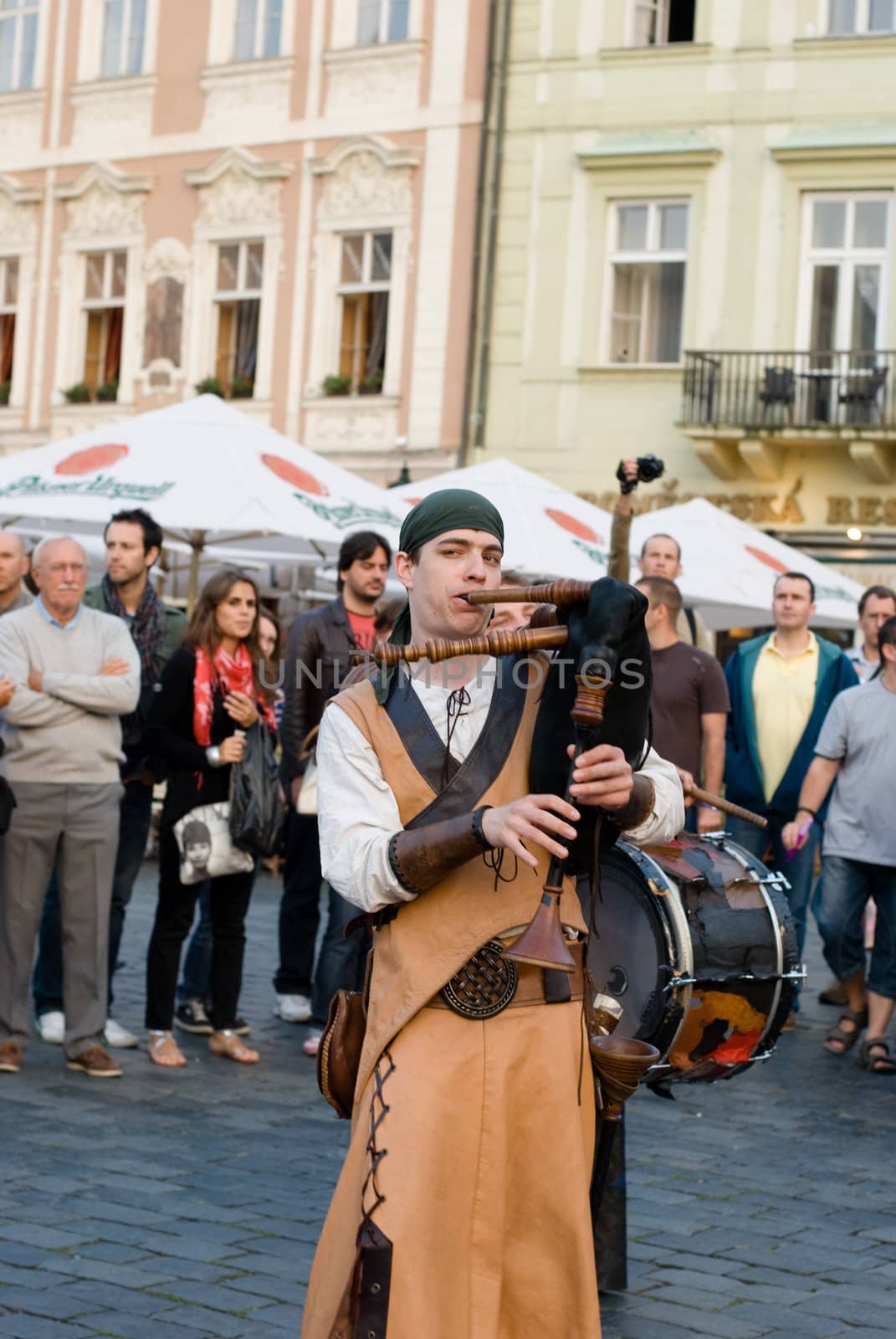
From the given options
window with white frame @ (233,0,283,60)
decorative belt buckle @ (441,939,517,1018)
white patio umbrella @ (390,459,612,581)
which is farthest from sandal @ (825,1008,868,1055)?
window with white frame @ (233,0,283,60)

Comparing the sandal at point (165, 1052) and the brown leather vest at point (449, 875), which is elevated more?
the brown leather vest at point (449, 875)

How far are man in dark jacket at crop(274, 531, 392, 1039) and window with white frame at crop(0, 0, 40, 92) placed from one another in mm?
21179

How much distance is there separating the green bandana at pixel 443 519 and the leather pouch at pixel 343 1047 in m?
0.56

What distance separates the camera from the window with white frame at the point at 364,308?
2430 cm

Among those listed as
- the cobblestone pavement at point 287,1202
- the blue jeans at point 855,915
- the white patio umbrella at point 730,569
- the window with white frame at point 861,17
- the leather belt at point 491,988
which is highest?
the window with white frame at point 861,17

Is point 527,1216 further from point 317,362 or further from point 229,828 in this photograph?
point 317,362

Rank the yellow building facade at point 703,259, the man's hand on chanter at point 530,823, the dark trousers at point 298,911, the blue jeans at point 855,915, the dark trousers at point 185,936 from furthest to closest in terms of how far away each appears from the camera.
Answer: the yellow building facade at point 703,259, the dark trousers at point 298,911, the blue jeans at point 855,915, the dark trousers at point 185,936, the man's hand on chanter at point 530,823

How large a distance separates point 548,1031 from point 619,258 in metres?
20.3

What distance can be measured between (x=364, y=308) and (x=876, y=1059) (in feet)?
57.3

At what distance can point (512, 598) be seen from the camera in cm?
327

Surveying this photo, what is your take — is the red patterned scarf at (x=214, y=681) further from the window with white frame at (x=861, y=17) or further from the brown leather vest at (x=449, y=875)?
the window with white frame at (x=861, y=17)

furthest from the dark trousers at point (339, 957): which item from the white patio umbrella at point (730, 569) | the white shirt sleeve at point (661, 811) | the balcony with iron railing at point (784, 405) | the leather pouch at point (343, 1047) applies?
the balcony with iron railing at point (784, 405)

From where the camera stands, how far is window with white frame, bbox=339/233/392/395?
24.3 m

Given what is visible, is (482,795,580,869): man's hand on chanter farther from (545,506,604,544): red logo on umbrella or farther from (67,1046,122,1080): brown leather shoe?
(545,506,604,544): red logo on umbrella
